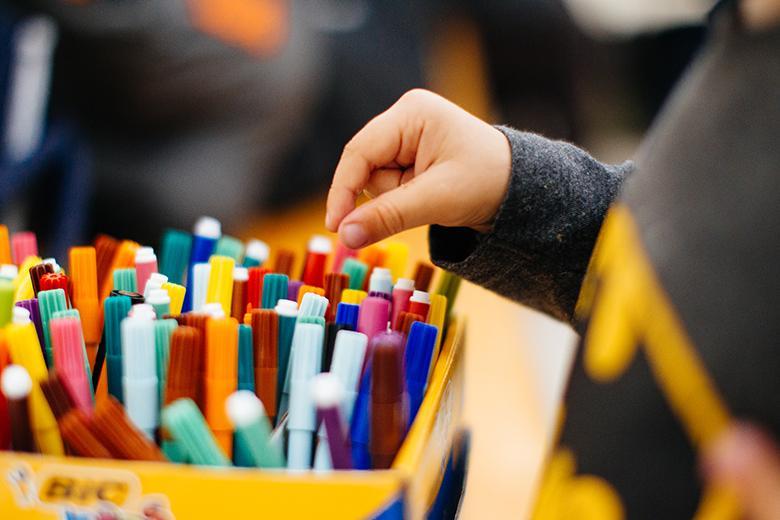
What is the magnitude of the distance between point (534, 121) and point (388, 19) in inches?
11.4

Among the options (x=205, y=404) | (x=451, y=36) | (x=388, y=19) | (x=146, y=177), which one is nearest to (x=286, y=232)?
(x=146, y=177)

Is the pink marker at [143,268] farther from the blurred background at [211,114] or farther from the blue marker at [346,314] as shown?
the blurred background at [211,114]

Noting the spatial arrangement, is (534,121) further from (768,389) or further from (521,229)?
(768,389)

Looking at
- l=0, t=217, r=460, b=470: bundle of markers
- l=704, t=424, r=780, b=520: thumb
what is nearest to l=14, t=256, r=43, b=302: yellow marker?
l=0, t=217, r=460, b=470: bundle of markers

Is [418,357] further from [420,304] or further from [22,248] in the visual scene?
[22,248]

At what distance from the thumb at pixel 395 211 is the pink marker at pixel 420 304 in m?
0.03

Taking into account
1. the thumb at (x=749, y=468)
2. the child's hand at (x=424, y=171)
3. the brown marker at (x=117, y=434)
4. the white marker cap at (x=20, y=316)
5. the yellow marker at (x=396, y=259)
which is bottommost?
the brown marker at (x=117, y=434)

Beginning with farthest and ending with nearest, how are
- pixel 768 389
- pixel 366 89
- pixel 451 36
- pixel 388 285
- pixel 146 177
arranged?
1. pixel 451 36
2. pixel 366 89
3. pixel 146 177
4. pixel 388 285
5. pixel 768 389

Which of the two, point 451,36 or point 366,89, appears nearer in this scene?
point 366,89

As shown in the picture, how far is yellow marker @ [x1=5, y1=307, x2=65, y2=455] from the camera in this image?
0.75ft

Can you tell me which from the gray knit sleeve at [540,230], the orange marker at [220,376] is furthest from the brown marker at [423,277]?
the orange marker at [220,376]

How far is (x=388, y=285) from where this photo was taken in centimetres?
32

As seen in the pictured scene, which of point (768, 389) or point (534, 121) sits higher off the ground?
point (534, 121)

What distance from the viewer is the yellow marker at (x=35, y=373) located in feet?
0.75
